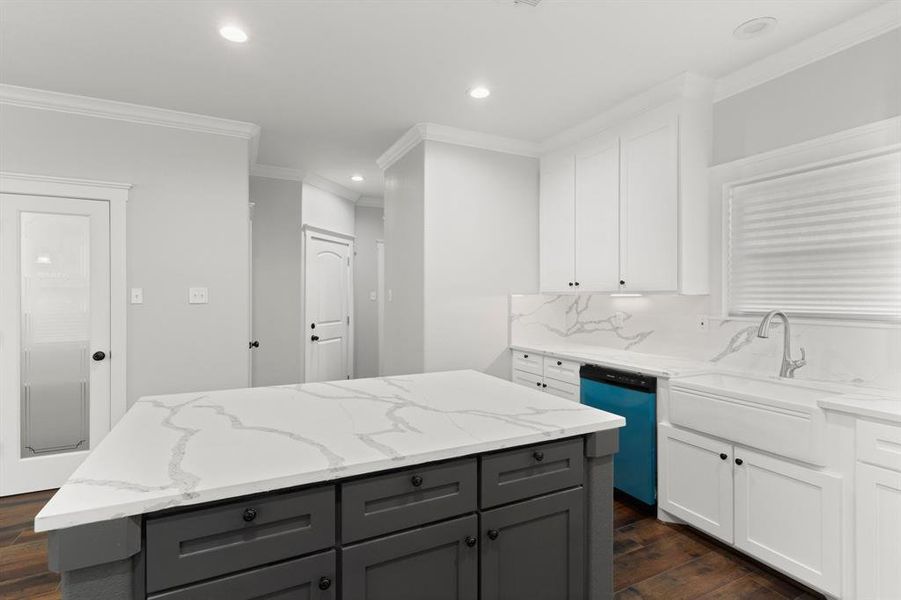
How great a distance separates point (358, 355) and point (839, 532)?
554 centimetres

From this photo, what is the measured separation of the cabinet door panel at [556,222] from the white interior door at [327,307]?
8.93 ft

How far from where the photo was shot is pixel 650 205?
312 centimetres

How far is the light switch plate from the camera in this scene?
353 cm

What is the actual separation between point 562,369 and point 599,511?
1.94 m

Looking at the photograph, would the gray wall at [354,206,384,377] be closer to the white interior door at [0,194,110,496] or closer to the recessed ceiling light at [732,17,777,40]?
the white interior door at [0,194,110,496]

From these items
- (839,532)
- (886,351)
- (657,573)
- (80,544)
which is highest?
(886,351)

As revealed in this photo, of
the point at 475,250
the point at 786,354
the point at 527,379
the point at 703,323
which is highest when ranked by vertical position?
the point at 475,250

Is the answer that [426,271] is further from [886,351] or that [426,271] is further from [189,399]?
[886,351]

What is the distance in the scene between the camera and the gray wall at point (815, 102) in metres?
2.24

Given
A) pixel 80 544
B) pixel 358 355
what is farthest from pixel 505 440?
pixel 358 355

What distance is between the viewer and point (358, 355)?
661 centimetres

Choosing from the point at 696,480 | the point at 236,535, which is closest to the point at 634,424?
the point at 696,480

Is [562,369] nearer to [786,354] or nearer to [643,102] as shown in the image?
[786,354]

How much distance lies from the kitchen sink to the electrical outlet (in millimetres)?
425
